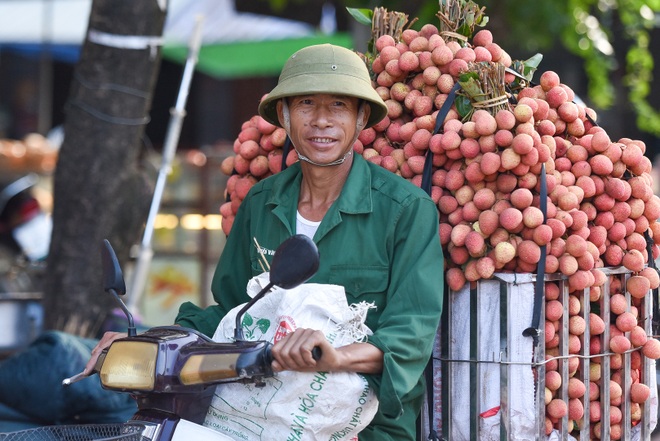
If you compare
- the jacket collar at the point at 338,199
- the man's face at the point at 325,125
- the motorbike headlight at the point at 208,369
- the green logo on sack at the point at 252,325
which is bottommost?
the motorbike headlight at the point at 208,369

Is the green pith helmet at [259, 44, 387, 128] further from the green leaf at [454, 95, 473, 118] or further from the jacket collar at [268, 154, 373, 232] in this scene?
the green leaf at [454, 95, 473, 118]

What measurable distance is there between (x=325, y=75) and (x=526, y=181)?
0.75 m

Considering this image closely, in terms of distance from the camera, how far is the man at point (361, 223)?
2.65 meters

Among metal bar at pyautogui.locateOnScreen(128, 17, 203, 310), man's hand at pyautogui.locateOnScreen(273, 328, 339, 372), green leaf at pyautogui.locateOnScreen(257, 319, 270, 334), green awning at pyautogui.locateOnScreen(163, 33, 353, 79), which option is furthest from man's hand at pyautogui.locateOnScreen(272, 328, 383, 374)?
green awning at pyautogui.locateOnScreen(163, 33, 353, 79)

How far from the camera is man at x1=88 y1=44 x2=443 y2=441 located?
2653 mm

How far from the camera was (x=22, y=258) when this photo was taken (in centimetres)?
691

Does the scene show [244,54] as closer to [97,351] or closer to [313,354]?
[97,351]

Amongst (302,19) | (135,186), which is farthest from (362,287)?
(302,19)

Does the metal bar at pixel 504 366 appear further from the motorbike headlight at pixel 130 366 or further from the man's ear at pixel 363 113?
the motorbike headlight at pixel 130 366

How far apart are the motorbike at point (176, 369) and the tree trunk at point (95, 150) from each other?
2.76 metres

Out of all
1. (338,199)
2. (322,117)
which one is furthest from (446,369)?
(322,117)

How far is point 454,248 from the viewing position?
9.91 feet

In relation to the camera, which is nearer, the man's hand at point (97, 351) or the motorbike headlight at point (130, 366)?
the motorbike headlight at point (130, 366)

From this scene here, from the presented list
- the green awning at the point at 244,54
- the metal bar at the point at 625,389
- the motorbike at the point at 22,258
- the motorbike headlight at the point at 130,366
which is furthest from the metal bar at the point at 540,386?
the green awning at the point at 244,54
